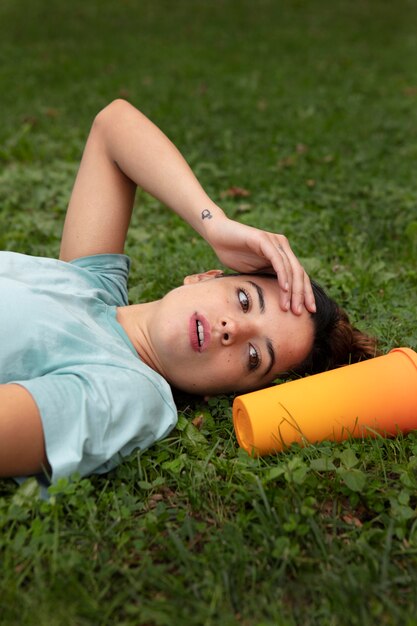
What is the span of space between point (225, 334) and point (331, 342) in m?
0.60

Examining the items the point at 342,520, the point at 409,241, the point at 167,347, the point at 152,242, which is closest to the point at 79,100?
the point at 152,242

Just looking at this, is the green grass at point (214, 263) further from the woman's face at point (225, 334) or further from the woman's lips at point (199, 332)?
the woman's lips at point (199, 332)

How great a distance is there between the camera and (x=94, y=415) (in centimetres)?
255

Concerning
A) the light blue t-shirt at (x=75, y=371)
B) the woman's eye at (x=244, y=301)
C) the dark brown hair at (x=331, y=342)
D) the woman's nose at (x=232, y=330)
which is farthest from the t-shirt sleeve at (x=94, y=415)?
the dark brown hair at (x=331, y=342)

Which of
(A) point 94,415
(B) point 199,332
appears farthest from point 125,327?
(A) point 94,415

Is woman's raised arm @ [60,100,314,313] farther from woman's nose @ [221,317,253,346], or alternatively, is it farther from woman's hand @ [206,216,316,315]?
woman's nose @ [221,317,253,346]

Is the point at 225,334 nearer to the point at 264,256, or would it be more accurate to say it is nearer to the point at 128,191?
the point at 264,256

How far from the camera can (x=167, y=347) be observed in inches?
115

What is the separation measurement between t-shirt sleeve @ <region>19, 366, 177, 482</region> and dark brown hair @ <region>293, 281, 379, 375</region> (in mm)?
797

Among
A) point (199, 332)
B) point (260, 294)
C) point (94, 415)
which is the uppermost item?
point (260, 294)

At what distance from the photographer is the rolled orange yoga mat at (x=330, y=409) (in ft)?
9.15

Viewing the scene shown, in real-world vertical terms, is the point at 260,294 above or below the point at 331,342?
above

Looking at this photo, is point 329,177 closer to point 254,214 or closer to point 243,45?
point 254,214

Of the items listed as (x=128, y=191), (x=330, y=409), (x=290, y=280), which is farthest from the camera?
(x=128, y=191)
